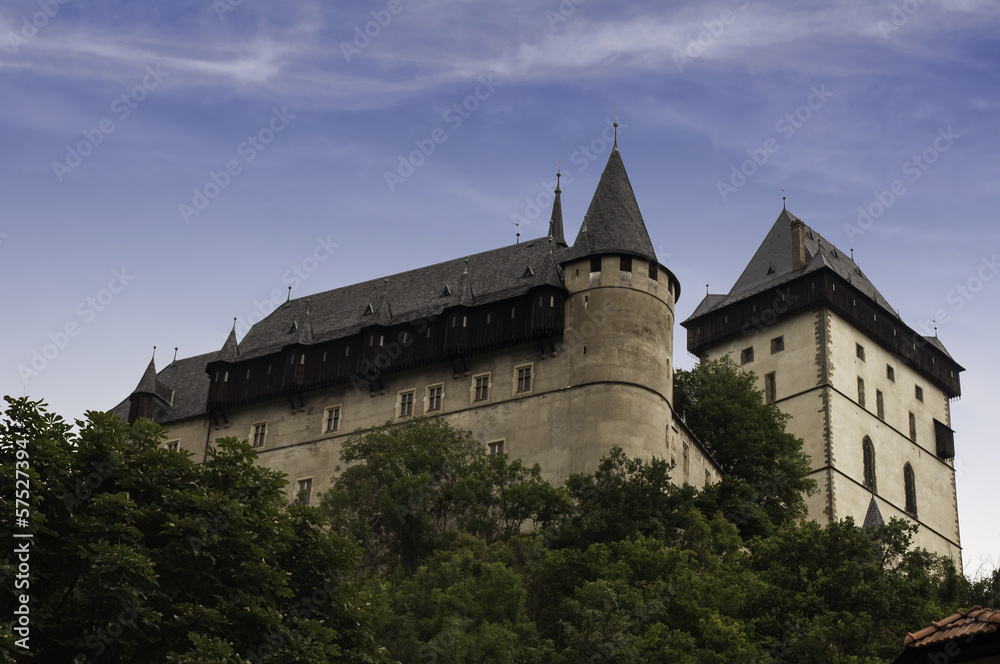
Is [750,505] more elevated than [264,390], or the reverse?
[264,390]

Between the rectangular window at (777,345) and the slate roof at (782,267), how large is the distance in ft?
9.48

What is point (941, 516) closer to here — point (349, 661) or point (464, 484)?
point (464, 484)

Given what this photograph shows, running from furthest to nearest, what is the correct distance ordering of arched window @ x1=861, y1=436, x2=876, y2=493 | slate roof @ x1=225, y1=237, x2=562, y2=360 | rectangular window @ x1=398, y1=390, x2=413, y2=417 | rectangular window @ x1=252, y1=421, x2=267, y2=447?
arched window @ x1=861, y1=436, x2=876, y2=493 → rectangular window @ x1=252, y1=421, x2=267, y2=447 → slate roof @ x1=225, y1=237, x2=562, y2=360 → rectangular window @ x1=398, y1=390, x2=413, y2=417

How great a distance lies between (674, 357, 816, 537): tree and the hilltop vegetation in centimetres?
9

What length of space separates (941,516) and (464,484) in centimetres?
3289

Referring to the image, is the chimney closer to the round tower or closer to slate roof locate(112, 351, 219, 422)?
the round tower

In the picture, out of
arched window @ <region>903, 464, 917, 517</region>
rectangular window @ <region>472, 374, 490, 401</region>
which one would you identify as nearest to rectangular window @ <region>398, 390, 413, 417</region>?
rectangular window @ <region>472, 374, 490, 401</region>

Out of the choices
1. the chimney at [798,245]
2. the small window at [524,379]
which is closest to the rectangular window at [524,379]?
the small window at [524,379]

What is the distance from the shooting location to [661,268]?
161 feet

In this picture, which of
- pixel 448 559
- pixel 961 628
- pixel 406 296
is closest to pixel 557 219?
pixel 406 296

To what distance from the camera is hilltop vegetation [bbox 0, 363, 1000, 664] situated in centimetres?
2027

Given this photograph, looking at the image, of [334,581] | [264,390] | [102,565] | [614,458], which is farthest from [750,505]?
[102,565]

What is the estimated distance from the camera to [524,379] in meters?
47.8

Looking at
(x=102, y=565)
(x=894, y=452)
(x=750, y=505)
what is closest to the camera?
(x=102, y=565)
